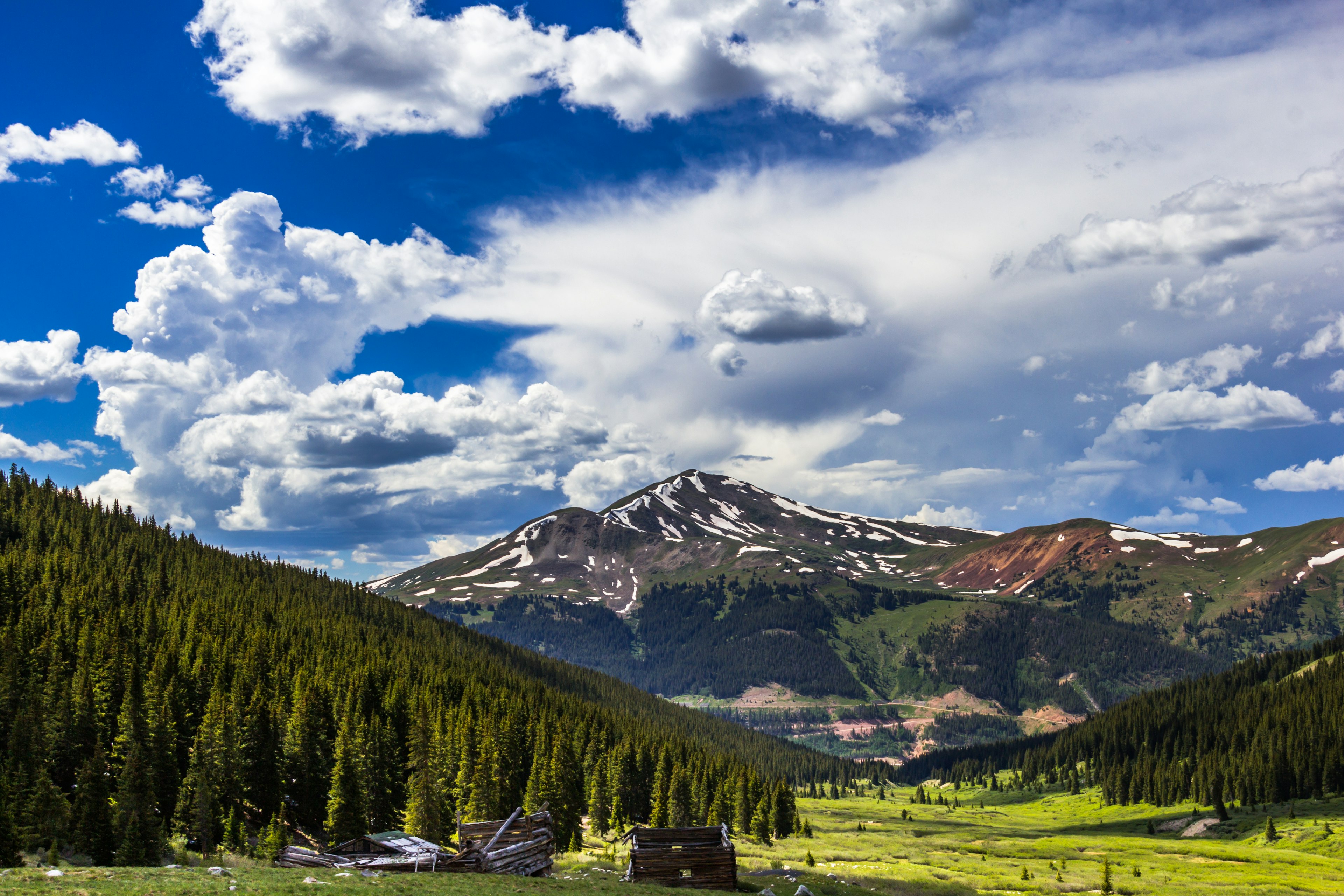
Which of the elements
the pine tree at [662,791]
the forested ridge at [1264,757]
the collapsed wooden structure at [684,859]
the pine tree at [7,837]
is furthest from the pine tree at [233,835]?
the forested ridge at [1264,757]

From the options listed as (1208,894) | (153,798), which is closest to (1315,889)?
(1208,894)

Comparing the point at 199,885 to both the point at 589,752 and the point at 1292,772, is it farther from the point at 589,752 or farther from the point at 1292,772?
the point at 1292,772

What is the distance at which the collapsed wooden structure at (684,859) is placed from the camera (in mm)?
52531

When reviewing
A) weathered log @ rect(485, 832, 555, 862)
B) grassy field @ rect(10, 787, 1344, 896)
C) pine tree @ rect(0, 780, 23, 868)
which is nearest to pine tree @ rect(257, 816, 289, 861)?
grassy field @ rect(10, 787, 1344, 896)

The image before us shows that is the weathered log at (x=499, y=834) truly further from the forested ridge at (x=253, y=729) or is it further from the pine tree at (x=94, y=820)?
the pine tree at (x=94, y=820)

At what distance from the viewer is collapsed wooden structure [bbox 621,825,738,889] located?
52.5 meters

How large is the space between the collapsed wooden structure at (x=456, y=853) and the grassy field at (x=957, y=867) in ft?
9.27

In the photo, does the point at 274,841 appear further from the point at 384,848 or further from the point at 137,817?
the point at 384,848

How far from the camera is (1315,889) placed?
3191 inches

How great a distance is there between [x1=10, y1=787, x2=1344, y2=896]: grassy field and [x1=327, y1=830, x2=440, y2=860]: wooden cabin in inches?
225

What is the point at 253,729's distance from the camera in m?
85.4

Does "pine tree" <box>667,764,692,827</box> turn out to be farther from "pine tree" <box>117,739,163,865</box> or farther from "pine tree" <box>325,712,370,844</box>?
"pine tree" <box>117,739,163,865</box>

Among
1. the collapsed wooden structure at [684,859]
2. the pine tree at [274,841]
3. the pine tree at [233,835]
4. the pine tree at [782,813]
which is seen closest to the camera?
the collapsed wooden structure at [684,859]

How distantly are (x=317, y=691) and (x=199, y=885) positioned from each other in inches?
3034
